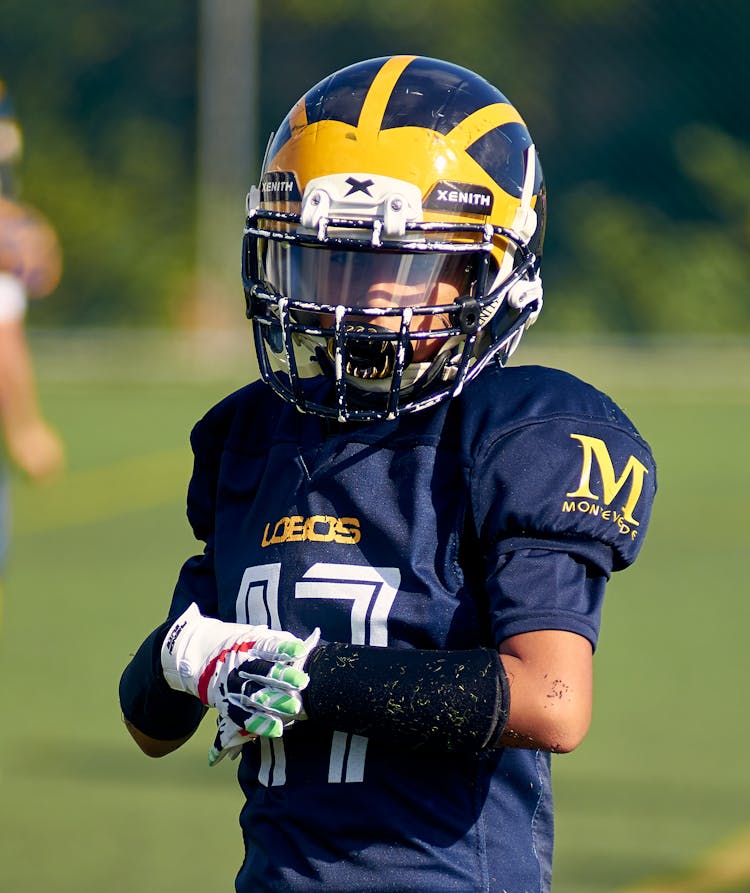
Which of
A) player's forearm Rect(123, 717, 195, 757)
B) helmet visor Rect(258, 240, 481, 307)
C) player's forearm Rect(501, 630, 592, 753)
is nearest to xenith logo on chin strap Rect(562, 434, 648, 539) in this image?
player's forearm Rect(501, 630, 592, 753)

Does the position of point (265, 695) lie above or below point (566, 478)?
below

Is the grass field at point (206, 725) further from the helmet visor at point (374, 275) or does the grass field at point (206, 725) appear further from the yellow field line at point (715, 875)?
the helmet visor at point (374, 275)

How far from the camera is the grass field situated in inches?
149

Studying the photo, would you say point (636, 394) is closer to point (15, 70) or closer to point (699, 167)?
point (699, 167)

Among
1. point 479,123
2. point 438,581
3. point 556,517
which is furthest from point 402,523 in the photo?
point 479,123

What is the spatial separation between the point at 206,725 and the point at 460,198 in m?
3.28

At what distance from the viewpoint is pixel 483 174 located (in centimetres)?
199

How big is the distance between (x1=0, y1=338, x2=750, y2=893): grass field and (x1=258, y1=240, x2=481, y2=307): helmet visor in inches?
82.5

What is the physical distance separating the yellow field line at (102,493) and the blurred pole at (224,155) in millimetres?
8351

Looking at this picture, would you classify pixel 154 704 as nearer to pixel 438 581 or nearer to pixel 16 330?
pixel 438 581

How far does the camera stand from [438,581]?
1.82 metres

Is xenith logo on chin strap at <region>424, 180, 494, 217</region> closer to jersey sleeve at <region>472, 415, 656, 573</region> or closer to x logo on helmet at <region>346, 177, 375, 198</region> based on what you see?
→ x logo on helmet at <region>346, 177, 375, 198</region>

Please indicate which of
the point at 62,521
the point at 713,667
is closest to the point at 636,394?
the point at 62,521

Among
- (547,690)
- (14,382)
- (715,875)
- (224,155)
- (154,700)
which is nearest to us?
(547,690)
